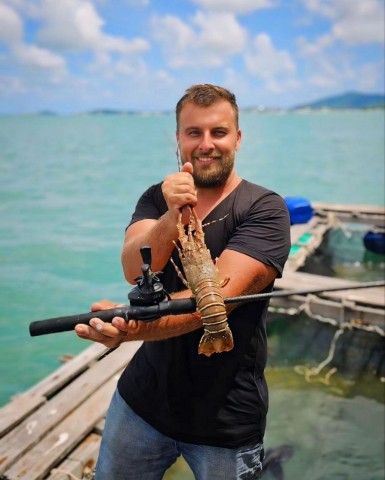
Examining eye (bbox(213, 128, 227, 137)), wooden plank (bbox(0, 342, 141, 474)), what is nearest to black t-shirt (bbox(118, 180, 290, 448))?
eye (bbox(213, 128, 227, 137))

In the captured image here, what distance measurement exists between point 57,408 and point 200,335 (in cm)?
366

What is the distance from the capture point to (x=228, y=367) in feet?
9.39

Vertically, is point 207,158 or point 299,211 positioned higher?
point 207,158

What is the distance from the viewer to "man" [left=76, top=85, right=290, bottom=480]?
2.75 meters

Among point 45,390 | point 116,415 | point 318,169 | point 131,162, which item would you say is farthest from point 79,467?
point 131,162

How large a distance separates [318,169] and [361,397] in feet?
150

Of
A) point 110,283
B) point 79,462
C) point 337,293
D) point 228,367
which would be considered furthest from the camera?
point 110,283

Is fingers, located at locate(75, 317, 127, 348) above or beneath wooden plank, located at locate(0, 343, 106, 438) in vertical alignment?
above

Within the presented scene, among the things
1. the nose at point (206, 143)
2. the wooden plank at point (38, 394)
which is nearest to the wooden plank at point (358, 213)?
the wooden plank at point (38, 394)

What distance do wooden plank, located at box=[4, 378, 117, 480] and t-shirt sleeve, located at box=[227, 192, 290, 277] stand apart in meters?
3.67

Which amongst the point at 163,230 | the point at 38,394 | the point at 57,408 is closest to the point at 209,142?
the point at 163,230

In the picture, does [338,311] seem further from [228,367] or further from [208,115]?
[208,115]

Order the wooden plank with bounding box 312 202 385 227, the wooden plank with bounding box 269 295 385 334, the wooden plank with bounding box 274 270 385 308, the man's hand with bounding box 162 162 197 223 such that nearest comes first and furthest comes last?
the man's hand with bounding box 162 162 197 223
the wooden plank with bounding box 269 295 385 334
the wooden plank with bounding box 274 270 385 308
the wooden plank with bounding box 312 202 385 227

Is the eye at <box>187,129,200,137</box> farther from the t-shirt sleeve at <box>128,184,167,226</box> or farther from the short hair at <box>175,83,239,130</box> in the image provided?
the t-shirt sleeve at <box>128,184,167,226</box>
